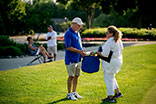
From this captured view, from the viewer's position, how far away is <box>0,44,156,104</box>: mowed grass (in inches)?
234

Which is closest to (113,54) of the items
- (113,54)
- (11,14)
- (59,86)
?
(113,54)

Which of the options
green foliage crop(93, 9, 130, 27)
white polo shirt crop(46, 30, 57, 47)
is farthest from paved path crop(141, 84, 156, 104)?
green foliage crop(93, 9, 130, 27)

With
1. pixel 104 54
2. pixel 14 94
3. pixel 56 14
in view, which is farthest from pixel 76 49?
pixel 56 14

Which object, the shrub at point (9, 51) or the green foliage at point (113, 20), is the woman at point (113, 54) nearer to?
the shrub at point (9, 51)

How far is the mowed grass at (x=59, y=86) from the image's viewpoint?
19.5 ft

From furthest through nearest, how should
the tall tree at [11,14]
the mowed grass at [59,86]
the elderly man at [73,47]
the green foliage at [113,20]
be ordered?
the green foliage at [113,20]
the tall tree at [11,14]
the mowed grass at [59,86]
the elderly man at [73,47]

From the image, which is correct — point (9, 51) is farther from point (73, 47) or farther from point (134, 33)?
point (134, 33)

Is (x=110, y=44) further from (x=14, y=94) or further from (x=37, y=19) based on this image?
(x=37, y=19)

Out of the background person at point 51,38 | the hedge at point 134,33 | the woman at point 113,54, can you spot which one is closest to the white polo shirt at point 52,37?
the background person at point 51,38

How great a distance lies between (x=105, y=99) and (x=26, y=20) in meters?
43.0

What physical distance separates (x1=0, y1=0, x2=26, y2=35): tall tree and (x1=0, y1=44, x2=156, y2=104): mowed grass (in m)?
30.7

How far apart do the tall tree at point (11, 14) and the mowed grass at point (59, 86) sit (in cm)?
3069

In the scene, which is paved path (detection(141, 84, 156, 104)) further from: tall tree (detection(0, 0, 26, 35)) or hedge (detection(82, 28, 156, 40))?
tall tree (detection(0, 0, 26, 35))

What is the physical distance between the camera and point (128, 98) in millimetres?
6016
